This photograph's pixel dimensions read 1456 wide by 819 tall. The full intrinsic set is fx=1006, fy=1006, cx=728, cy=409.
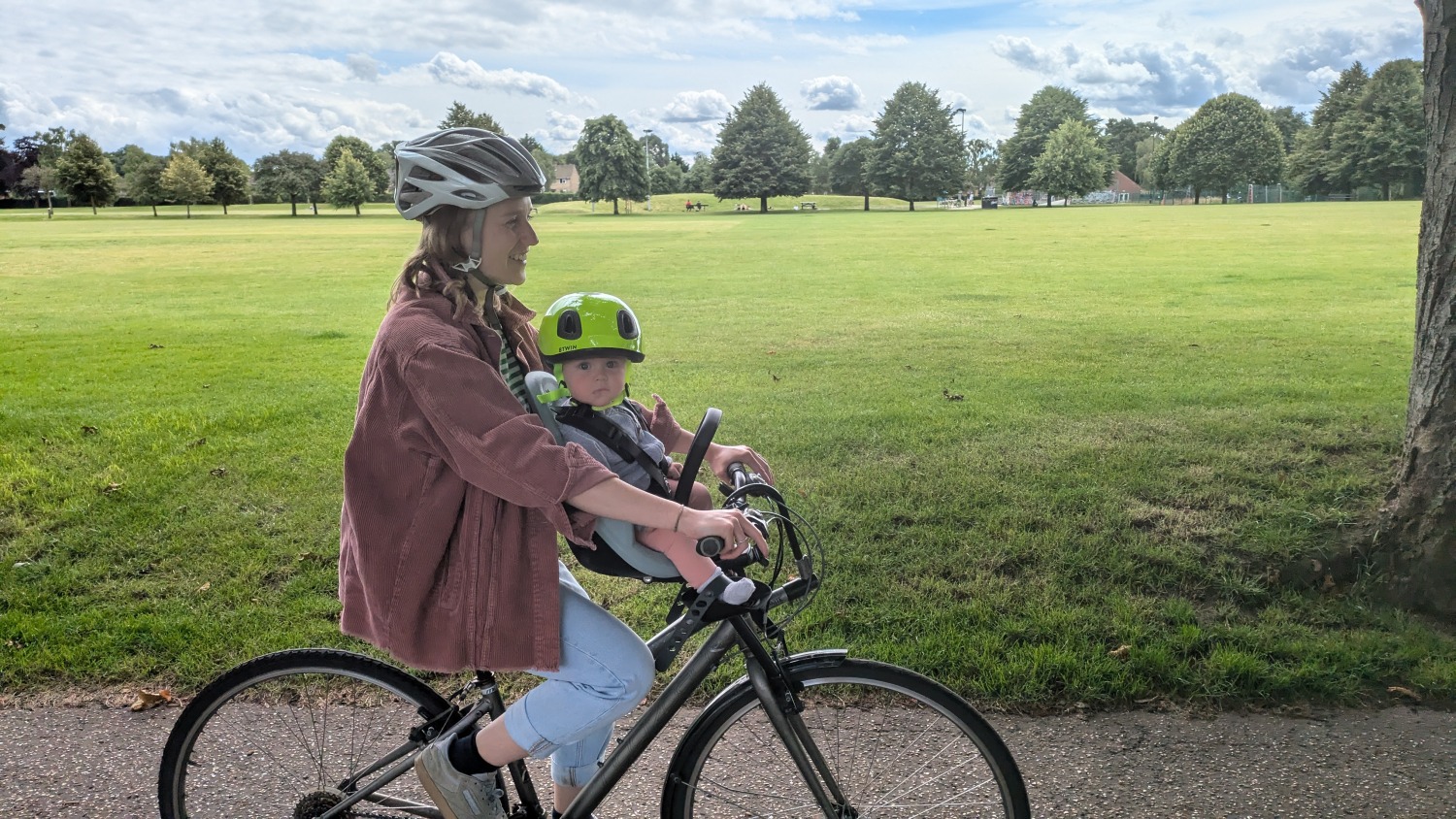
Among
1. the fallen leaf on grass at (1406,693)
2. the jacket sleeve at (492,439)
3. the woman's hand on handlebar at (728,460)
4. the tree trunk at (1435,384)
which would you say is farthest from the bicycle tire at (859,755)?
the tree trunk at (1435,384)

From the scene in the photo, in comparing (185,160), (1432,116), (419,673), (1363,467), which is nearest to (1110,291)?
(1363,467)

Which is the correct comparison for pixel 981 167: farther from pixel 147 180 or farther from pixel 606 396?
pixel 606 396

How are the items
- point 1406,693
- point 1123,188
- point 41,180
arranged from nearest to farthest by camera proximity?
point 1406,693 < point 41,180 < point 1123,188

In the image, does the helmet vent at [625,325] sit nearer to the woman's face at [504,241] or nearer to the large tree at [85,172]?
the woman's face at [504,241]

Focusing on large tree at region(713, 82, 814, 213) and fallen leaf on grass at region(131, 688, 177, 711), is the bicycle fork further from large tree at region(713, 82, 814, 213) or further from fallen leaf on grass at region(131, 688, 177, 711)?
large tree at region(713, 82, 814, 213)

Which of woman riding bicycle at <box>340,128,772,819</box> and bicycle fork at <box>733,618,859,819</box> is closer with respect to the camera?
woman riding bicycle at <box>340,128,772,819</box>

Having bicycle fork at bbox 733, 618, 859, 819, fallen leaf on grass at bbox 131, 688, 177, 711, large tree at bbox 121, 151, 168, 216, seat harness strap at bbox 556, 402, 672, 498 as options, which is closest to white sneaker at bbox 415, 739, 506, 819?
bicycle fork at bbox 733, 618, 859, 819

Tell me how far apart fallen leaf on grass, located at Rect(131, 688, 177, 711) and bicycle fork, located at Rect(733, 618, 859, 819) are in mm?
2810

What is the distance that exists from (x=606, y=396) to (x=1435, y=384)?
424 centimetres

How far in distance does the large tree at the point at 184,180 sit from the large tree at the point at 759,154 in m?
43.2

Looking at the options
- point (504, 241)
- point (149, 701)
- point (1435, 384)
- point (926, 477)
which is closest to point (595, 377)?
point (504, 241)

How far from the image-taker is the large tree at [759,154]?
83688 millimetres

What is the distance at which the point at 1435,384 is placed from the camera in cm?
461

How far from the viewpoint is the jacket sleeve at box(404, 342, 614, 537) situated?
2.02 meters
